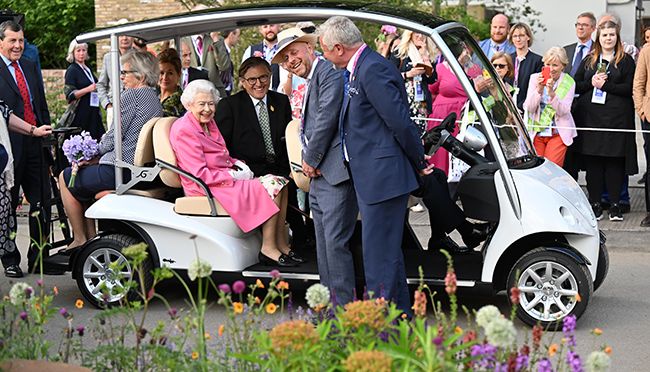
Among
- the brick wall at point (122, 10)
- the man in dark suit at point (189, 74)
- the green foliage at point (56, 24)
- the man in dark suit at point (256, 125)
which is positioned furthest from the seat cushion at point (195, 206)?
the green foliage at point (56, 24)

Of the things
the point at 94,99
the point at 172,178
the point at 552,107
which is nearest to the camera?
the point at 172,178

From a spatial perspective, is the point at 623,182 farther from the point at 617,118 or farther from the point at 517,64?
the point at 517,64

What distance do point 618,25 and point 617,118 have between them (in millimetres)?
946

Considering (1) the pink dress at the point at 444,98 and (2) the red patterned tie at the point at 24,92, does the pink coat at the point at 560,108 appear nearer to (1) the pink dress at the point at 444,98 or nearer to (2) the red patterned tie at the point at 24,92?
(1) the pink dress at the point at 444,98

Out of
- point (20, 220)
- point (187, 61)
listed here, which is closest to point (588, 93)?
point (187, 61)

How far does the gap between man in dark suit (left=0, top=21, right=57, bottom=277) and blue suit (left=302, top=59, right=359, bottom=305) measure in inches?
121

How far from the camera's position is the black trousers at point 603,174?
41.7 feet

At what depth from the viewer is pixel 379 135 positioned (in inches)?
295

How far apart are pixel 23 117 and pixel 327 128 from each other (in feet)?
12.7

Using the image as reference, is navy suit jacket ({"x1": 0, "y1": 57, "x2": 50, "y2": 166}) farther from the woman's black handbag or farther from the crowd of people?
the woman's black handbag

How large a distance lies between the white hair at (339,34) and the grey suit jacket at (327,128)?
0.25 m

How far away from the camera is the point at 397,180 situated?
7.48 meters

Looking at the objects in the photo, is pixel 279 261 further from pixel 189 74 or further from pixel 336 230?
pixel 189 74

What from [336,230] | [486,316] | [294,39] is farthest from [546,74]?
[486,316]
